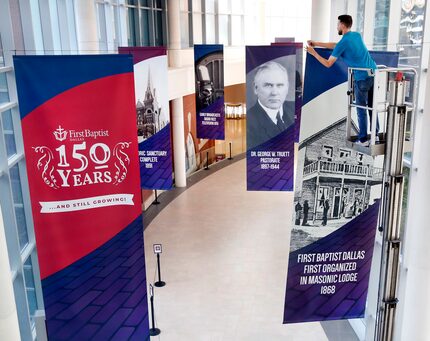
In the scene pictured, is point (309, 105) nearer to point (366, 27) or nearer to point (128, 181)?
point (128, 181)

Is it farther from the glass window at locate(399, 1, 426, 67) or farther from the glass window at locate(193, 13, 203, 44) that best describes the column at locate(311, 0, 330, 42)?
the glass window at locate(193, 13, 203, 44)

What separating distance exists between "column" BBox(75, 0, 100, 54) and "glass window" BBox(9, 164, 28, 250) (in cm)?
378

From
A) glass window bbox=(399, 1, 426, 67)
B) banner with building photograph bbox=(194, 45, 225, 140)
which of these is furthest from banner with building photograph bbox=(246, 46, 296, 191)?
banner with building photograph bbox=(194, 45, 225, 140)

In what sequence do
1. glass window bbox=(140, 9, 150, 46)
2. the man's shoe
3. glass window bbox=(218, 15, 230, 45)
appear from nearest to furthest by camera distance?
the man's shoe, glass window bbox=(140, 9, 150, 46), glass window bbox=(218, 15, 230, 45)

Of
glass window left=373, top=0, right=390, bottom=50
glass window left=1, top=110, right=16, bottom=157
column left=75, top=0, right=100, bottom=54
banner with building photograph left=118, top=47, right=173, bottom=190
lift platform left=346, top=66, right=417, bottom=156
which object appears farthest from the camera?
column left=75, top=0, right=100, bottom=54

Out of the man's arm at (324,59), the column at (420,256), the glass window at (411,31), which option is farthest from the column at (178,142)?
the man's arm at (324,59)

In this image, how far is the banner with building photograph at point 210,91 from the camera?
50.7 ft

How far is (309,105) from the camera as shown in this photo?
5848 mm

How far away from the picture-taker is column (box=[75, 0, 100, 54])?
11711 mm

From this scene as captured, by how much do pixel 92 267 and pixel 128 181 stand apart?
1123 millimetres

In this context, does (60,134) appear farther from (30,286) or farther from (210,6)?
(210,6)

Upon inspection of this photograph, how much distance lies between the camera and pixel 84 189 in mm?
5492

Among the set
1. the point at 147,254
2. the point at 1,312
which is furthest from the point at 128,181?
the point at 147,254

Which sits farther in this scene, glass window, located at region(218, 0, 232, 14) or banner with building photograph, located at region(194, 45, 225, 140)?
glass window, located at region(218, 0, 232, 14)
